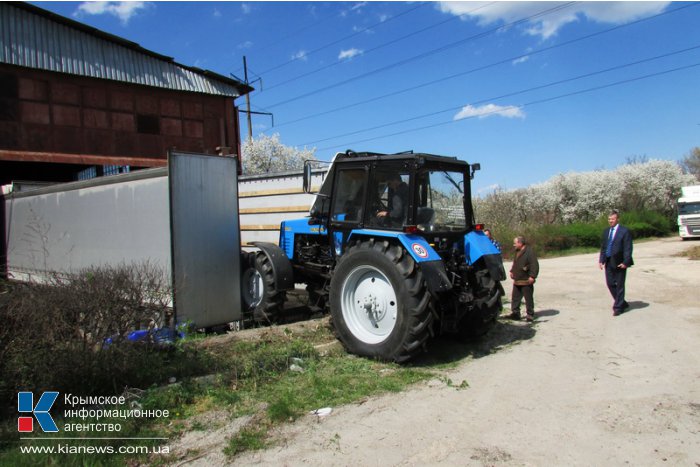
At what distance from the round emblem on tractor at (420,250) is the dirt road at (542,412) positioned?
1369 mm

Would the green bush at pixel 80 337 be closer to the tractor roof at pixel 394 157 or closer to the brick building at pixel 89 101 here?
the tractor roof at pixel 394 157

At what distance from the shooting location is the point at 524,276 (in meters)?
8.32

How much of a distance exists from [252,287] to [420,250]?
3.63 meters

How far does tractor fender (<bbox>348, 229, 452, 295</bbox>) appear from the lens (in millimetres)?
5461

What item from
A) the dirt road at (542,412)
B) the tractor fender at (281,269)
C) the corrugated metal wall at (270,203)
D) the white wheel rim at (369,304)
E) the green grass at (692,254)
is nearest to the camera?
the dirt road at (542,412)

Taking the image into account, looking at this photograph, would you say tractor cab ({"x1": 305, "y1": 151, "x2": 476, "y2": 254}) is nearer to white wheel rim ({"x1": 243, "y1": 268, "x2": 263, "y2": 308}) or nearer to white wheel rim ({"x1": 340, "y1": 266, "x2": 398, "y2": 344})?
white wheel rim ({"x1": 340, "y1": 266, "x2": 398, "y2": 344})

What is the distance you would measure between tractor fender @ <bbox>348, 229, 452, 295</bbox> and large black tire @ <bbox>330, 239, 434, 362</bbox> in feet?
0.29

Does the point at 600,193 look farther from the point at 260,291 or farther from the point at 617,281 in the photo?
the point at 260,291

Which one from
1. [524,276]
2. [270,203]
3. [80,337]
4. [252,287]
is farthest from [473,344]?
[270,203]

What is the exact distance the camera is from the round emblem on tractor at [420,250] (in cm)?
561

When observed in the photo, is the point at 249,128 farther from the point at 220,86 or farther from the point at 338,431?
the point at 338,431

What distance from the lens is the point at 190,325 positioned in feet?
22.3

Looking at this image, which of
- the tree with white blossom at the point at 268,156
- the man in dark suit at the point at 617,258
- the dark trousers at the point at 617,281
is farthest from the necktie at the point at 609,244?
the tree with white blossom at the point at 268,156

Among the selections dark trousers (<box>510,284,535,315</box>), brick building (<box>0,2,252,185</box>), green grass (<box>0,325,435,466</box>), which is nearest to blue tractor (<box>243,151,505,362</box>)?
green grass (<box>0,325,435,466</box>)
